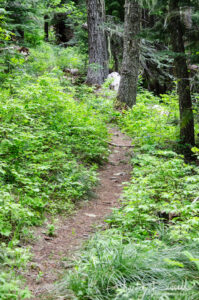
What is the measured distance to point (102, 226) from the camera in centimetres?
468

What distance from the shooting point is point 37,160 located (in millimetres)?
5484

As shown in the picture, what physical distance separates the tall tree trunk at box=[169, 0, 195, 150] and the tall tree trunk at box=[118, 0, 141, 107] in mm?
3982

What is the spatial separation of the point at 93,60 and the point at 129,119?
5544mm

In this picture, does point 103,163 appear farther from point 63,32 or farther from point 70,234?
point 63,32

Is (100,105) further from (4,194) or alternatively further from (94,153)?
(4,194)

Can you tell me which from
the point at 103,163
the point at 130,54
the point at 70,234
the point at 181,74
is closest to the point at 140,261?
the point at 70,234

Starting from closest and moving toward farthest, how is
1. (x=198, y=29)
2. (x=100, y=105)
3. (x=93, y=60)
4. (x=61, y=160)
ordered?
(x=61, y=160), (x=198, y=29), (x=100, y=105), (x=93, y=60)

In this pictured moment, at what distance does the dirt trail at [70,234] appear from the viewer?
3156 millimetres

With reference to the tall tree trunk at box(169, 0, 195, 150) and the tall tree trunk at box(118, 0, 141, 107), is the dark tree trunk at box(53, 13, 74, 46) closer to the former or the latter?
the tall tree trunk at box(118, 0, 141, 107)

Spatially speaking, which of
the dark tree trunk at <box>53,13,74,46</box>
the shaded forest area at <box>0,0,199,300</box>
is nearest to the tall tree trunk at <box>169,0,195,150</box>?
the shaded forest area at <box>0,0,199,300</box>

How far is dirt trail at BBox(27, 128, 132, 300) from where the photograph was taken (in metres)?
3.16

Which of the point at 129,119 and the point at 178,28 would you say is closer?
the point at 178,28

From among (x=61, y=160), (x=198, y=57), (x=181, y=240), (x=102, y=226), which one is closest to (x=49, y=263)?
(x=102, y=226)

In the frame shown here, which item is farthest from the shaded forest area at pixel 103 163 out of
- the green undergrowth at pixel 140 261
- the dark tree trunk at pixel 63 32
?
the dark tree trunk at pixel 63 32
